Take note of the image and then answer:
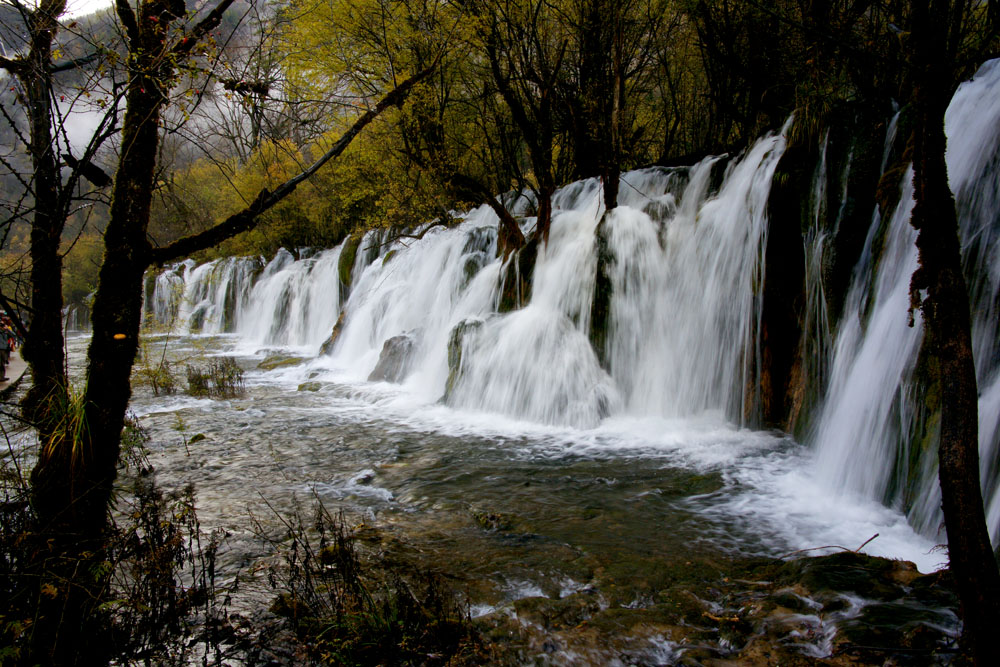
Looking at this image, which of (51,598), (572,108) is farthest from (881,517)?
(572,108)

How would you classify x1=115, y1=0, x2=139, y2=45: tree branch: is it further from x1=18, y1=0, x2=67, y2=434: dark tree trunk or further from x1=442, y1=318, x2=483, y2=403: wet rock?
x1=442, y1=318, x2=483, y2=403: wet rock

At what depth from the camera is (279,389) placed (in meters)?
11.7

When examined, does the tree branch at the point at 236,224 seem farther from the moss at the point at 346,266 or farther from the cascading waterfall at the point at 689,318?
the moss at the point at 346,266

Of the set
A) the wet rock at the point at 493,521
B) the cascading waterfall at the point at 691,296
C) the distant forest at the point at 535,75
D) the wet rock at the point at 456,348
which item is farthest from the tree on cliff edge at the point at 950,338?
the wet rock at the point at 456,348

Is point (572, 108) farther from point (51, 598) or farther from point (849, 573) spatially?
point (51, 598)

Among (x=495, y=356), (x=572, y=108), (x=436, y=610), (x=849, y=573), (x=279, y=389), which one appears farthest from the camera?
(x=279, y=389)

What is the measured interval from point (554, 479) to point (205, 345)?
1988cm

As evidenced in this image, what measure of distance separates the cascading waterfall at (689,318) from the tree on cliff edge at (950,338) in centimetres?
208

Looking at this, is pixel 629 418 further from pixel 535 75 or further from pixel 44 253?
pixel 44 253

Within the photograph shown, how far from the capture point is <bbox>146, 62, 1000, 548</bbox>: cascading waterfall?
495 cm

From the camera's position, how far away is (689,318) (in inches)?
335

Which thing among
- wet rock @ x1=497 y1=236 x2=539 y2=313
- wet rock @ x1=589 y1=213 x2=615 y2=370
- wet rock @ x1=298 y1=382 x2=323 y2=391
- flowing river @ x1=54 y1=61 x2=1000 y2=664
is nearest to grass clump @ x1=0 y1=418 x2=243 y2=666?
flowing river @ x1=54 y1=61 x2=1000 y2=664

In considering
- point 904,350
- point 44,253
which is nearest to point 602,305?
point 904,350

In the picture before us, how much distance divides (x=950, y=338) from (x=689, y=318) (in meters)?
6.38
